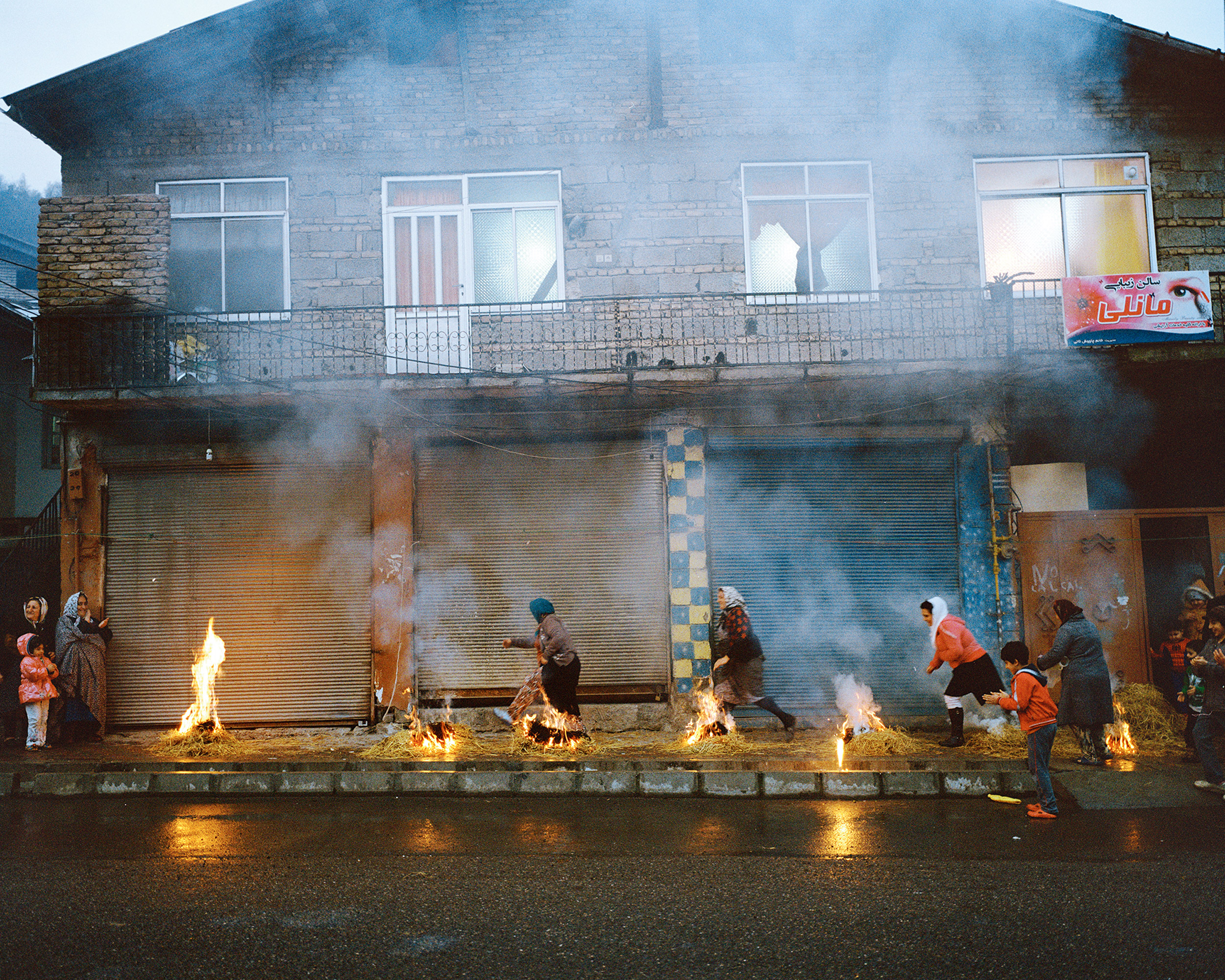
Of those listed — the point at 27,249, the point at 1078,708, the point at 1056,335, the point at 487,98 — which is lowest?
the point at 1078,708

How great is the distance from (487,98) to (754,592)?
23.9 feet

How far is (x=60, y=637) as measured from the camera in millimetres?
9773

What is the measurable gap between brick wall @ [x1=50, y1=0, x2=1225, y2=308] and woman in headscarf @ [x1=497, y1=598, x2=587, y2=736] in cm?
464

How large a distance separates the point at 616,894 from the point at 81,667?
8032 millimetres

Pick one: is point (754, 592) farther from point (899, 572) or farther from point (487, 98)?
point (487, 98)

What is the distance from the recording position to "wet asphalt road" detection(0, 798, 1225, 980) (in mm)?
3674

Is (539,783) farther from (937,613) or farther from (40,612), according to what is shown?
(40,612)

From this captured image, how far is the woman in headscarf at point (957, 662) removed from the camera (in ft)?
27.6

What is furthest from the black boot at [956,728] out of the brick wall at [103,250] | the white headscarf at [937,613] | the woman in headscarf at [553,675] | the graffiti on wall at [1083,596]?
the brick wall at [103,250]

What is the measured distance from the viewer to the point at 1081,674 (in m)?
7.39

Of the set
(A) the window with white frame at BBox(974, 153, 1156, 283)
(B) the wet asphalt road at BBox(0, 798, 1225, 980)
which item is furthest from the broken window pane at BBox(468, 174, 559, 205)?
(B) the wet asphalt road at BBox(0, 798, 1225, 980)

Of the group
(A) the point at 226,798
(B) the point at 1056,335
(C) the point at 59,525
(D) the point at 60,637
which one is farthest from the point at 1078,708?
(C) the point at 59,525

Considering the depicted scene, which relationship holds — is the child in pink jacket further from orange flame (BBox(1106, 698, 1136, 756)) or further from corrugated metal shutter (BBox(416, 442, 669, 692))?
orange flame (BBox(1106, 698, 1136, 756))

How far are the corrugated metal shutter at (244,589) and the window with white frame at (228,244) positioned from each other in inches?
92.5
